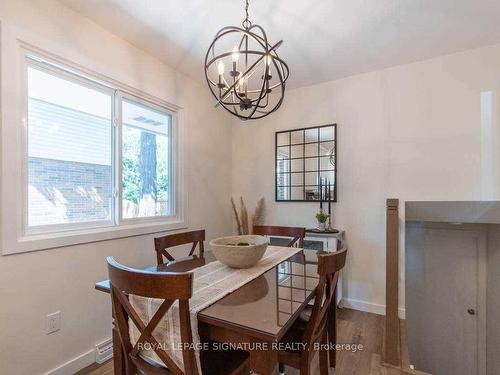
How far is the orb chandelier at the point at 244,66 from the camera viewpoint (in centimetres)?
Result: 129

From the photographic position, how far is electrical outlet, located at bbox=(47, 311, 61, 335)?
5.30ft

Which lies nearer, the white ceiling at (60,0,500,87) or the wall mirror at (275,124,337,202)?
the white ceiling at (60,0,500,87)

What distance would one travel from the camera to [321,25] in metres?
1.91

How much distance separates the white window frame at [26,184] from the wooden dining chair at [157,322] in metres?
0.91

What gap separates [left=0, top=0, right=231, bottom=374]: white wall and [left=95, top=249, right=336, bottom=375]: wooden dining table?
2.31 feet

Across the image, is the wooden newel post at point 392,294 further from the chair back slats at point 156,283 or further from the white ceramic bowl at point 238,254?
the chair back slats at point 156,283

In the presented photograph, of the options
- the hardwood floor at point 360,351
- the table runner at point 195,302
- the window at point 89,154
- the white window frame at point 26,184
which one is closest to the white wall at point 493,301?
the hardwood floor at point 360,351

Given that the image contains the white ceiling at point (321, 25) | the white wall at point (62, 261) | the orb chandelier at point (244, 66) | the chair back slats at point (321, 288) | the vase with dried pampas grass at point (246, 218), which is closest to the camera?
the chair back slats at point (321, 288)

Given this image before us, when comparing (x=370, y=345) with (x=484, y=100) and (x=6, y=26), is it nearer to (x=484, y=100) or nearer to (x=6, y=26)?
(x=484, y=100)

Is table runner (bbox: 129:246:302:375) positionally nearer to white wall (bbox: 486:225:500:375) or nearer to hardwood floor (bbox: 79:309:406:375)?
hardwood floor (bbox: 79:309:406:375)

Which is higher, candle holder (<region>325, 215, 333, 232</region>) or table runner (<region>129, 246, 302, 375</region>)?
candle holder (<region>325, 215, 333, 232</region>)

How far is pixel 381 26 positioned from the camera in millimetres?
1927

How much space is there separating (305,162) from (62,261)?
2.42 m

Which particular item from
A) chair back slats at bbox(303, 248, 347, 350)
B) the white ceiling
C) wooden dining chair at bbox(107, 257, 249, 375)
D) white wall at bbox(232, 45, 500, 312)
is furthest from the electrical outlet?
white wall at bbox(232, 45, 500, 312)
